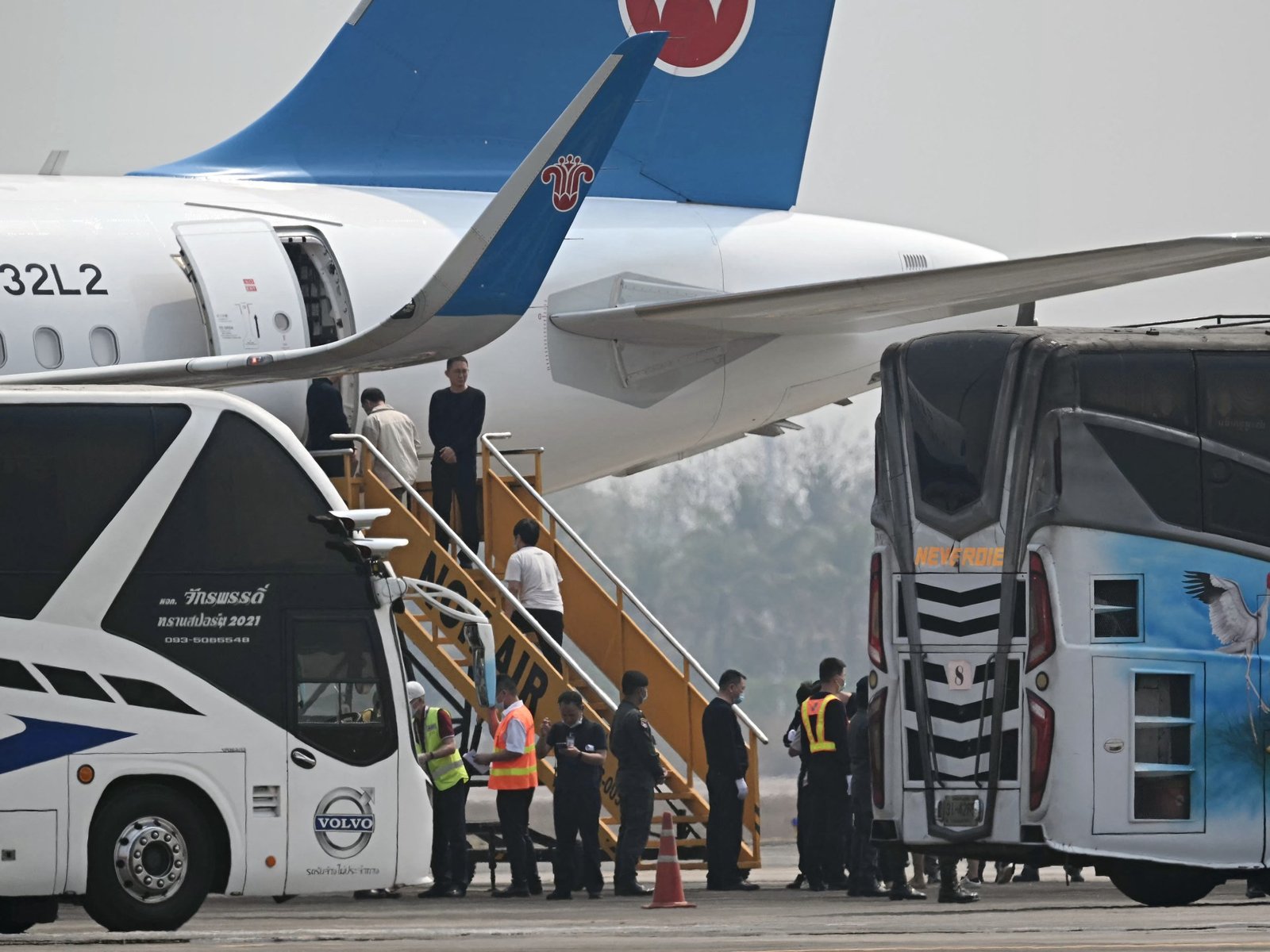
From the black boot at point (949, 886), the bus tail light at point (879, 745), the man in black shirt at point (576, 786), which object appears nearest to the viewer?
the bus tail light at point (879, 745)

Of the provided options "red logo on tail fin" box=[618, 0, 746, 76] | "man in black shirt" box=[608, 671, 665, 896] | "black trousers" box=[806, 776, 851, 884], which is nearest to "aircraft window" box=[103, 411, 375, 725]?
"man in black shirt" box=[608, 671, 665, 896]

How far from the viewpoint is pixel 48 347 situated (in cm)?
1939

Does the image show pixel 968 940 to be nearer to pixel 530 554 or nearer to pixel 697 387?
pixel 530 554

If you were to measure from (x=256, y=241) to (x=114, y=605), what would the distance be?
809 centimetres

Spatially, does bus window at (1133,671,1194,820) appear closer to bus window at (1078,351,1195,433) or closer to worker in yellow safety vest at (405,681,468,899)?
bus window at (1078,351,1195,433)

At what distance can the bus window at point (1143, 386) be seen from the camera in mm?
13656

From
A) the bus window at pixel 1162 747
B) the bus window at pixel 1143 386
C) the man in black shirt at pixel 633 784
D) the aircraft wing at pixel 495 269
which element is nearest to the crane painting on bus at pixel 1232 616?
the bus window at pixel 1162 747

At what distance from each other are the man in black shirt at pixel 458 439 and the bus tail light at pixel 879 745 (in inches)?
260

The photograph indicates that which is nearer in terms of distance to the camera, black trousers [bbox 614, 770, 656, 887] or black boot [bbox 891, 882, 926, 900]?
black boot [bbox 891, 882, 926, 900]

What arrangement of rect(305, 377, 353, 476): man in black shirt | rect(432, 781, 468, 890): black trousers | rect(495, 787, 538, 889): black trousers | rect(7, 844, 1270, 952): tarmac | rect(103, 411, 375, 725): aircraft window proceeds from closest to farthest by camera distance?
1. rect(7, 844, 1270, 952): tarmac
2. rect(103, 411, 375, 725): aircraft window
3. rect(495, 787, 538, 889): black trousers
4. rect(432, 781, 468, 890): black trousers
5. rect(305, 377, 353, 476): man in black shirt

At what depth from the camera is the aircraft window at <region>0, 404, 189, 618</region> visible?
13.2 meters

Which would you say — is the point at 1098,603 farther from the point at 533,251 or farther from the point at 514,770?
the point at 533,251

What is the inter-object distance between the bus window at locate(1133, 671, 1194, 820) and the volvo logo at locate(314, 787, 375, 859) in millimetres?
4625

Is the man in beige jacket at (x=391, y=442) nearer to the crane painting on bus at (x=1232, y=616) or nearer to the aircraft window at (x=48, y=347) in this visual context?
the aircraft window at (x=48, y=347)
